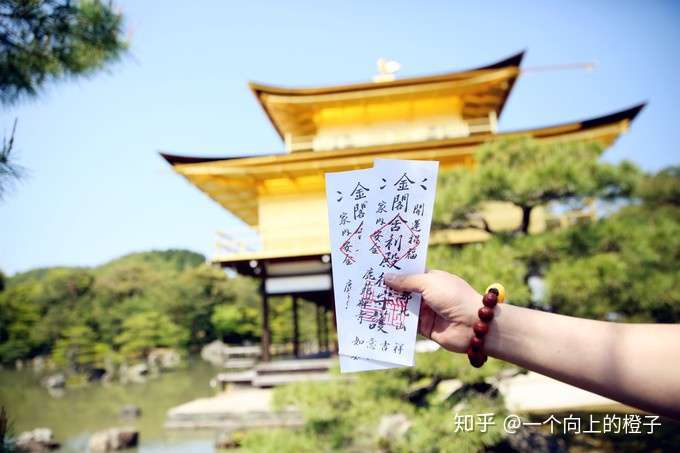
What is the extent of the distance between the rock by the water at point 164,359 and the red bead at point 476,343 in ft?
55.9

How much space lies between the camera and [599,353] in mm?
608

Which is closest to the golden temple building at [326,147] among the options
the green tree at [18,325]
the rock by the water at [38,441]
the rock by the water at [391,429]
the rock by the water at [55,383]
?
the rock by the water at [391,429]

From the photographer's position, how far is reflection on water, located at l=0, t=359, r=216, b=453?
523 centimetres

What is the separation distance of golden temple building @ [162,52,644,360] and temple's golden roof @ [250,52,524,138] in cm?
2

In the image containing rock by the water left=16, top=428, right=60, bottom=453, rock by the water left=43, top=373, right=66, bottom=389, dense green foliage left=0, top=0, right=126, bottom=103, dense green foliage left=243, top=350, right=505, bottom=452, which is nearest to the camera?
dense green foliage left=0, top=0, right=126, bottom=103

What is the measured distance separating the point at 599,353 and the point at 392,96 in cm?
755

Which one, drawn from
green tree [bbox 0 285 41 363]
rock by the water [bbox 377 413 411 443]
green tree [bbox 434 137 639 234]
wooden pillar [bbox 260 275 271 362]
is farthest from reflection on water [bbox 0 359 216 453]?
green tree [bbox 0 285 41 363]

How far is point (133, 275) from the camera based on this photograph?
22.0 meters

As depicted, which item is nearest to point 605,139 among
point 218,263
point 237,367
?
point 218,263

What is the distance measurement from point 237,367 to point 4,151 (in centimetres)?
982

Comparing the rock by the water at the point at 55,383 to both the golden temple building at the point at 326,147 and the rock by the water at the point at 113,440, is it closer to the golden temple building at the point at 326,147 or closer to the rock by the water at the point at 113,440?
the golden temple building at the point at 326,147

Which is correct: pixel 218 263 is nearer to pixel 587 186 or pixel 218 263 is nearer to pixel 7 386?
pixel 587 186

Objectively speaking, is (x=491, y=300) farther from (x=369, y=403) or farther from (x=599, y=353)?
(x=369, y=403)

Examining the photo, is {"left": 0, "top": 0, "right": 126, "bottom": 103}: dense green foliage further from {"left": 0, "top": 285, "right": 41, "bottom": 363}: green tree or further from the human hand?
{"left": 0, "top": 285, "right": 41, "bottom": 363}: green tree
